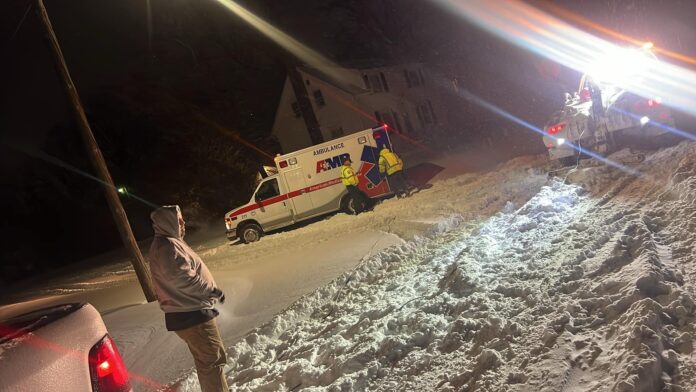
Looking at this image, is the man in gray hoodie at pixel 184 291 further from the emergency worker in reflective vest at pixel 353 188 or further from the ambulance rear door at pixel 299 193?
the ambulance rear door at pixel 299 193

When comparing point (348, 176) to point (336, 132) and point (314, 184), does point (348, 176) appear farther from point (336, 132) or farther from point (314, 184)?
point (336, 132)

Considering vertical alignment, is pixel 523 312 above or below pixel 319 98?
below

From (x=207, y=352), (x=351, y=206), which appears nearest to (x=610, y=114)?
(x=351, y=206)

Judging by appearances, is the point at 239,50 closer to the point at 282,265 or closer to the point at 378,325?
the point at 282,265

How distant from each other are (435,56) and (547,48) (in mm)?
16510

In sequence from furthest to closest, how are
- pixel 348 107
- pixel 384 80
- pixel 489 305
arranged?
pixel 384 80 < pixel 348 107 < pixel 489 305

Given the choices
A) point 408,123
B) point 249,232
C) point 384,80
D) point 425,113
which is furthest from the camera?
point 425,113

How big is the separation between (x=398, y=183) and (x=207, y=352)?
10882 millimetres

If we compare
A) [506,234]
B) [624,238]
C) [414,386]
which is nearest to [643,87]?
[506,234]

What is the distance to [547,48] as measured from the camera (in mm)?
24234

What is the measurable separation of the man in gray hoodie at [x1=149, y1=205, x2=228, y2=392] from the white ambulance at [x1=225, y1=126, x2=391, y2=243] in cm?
1025

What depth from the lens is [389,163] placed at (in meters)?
14.2

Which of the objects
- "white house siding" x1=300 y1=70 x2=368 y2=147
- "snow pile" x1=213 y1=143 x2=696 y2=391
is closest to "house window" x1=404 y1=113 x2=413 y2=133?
"white house siding" x1=300 y1=70 x2=368 y2=147

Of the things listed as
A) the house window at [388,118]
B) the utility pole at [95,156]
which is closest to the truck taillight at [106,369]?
the utility pole at [95,156]
